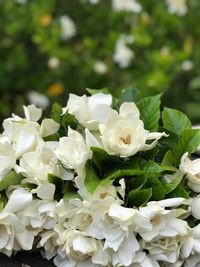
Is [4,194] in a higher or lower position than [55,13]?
higher

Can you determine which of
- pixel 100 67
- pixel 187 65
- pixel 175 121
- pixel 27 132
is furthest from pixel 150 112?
pixel 100 67

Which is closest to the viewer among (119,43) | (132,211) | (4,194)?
(132,211)

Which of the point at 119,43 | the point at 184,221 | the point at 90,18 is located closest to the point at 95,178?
the point at 184,221

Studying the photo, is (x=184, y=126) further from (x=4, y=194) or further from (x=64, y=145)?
A: (x=4, y=194)

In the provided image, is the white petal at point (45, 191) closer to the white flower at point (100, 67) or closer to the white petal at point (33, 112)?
the white petal at point (33, 112)

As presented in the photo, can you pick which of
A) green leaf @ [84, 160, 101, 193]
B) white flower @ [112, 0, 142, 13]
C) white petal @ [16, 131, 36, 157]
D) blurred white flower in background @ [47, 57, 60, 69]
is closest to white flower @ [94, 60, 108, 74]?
blurred white flower in background @ [47, 57, 60, 69]

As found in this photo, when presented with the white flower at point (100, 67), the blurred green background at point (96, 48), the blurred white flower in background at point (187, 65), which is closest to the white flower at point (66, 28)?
the blurred green background at point (96, 48)
